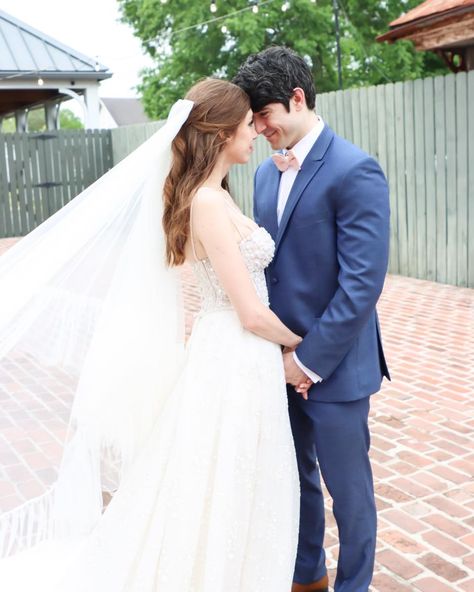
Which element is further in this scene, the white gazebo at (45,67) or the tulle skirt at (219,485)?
the white gazebo at (45,67)

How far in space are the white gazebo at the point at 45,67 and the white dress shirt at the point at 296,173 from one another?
16.2m

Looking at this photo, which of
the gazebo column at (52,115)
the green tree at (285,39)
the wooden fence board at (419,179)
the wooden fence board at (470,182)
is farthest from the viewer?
the green tree at (285,39)

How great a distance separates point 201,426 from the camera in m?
2.51

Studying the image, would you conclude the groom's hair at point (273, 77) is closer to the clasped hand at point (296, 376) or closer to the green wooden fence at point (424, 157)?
the clasped hand at point (296, 376)

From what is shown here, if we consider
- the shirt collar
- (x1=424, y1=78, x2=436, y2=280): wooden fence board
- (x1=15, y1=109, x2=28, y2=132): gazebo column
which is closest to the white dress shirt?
the shirt collar

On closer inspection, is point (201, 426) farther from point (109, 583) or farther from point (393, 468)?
point (393, 468)

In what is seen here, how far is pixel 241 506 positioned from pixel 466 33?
27.3 feet

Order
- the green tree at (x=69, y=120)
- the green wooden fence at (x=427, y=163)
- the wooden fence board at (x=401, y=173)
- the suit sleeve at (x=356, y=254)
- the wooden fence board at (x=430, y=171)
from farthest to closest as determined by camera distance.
→ the green tree at (x=69, y=120) < the wooden fence board at (x=401, y=173) < the wooden fence board at (x=430, y=171) < the green wooden fence at (x=427, y=163) < the suit sleeve at (x=356, y=254)

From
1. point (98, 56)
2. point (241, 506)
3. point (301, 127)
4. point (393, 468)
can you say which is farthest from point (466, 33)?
point (98, 56)

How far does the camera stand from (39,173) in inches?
639

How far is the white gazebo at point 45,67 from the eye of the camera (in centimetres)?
1797

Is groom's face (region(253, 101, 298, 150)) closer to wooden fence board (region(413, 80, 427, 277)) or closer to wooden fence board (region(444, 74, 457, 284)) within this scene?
wooden fence board (region(444, 74, 457, 284))

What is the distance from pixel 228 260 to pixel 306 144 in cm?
49

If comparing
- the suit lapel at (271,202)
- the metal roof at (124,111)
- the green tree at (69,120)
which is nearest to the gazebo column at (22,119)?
the suit lapel at (271,202)
